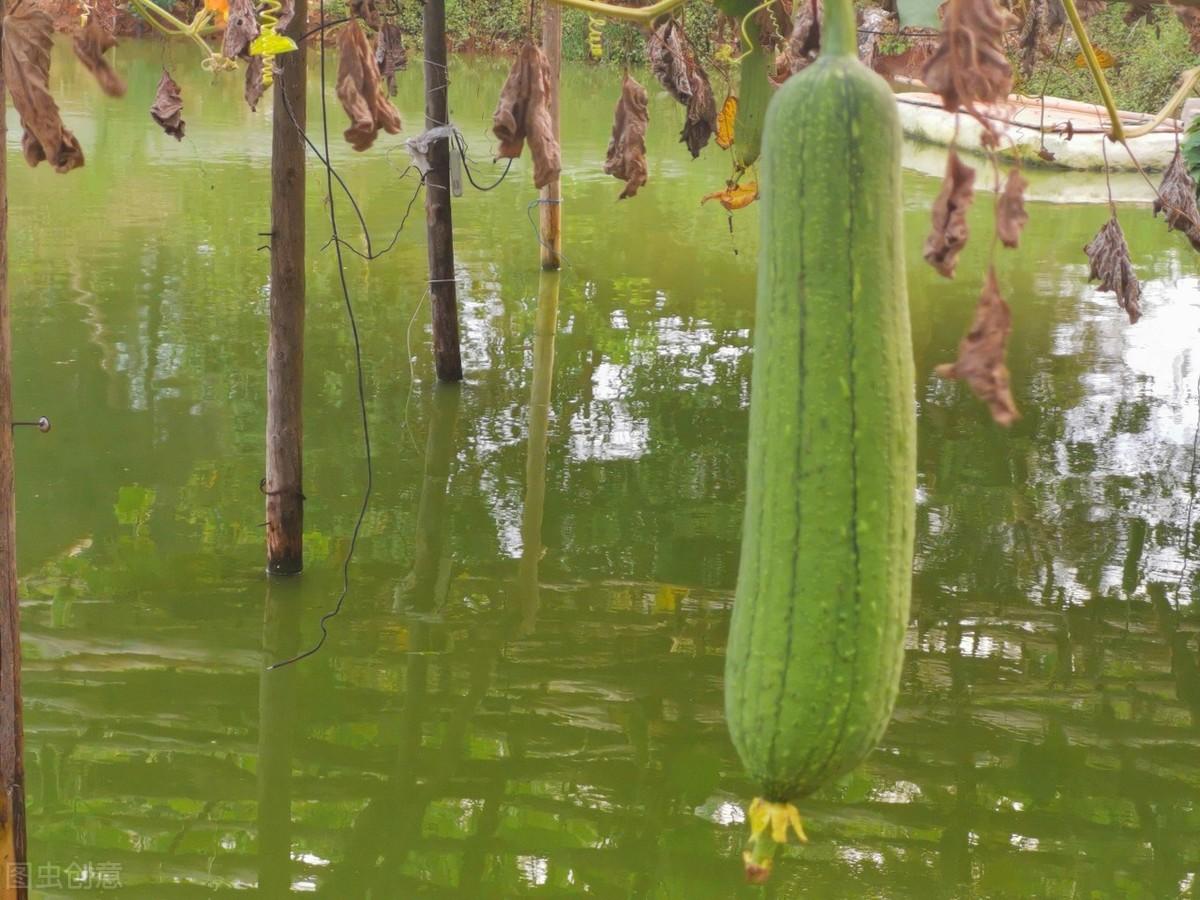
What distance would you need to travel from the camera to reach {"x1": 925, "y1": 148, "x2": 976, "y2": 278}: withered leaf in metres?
0.96

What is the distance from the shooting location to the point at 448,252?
7.26 meters

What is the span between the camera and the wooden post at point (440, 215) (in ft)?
23.2

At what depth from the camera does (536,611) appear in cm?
480

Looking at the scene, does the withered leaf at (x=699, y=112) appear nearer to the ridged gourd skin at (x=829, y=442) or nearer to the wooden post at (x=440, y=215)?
the ridged gourd skin at (x=829, y=442)

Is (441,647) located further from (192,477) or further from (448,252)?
(448,252)

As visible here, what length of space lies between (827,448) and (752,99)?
44.5 inches

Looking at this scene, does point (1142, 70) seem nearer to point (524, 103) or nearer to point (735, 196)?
point (735, 196)

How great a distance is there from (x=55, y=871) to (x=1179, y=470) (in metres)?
5.30

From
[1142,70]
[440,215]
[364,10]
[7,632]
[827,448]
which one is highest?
[1142,70]

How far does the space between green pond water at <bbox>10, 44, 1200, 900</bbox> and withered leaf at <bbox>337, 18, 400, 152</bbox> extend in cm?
197

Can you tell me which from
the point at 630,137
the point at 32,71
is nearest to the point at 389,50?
the point at 630,137

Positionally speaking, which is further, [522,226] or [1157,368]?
[522,226]

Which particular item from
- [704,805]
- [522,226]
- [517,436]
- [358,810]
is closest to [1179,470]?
[517,436]

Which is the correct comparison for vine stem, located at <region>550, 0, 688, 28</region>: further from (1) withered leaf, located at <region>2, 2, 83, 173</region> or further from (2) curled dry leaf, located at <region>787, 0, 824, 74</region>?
(1) withered leaf, located at <region>2, 2, 83, 173</region>
